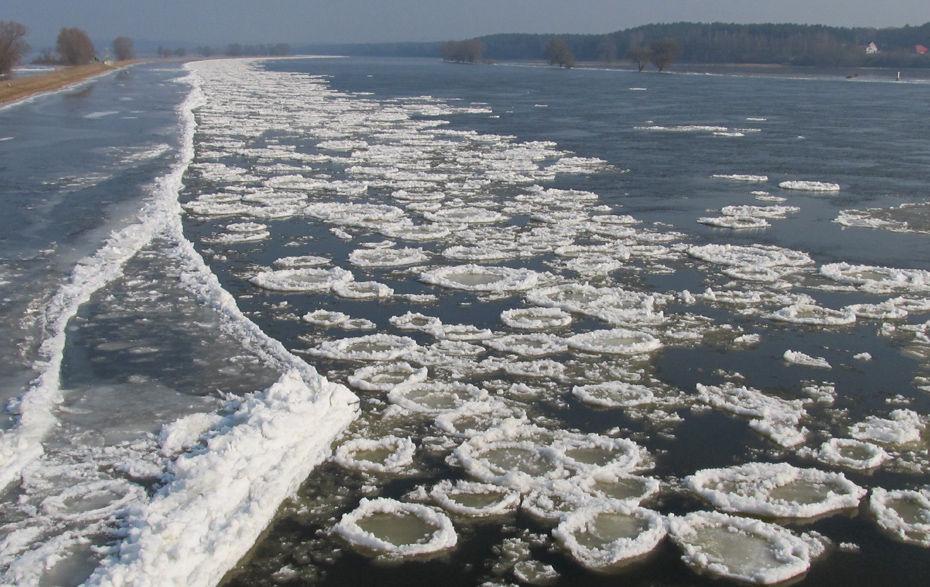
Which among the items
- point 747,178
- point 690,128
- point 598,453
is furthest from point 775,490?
point 690,128

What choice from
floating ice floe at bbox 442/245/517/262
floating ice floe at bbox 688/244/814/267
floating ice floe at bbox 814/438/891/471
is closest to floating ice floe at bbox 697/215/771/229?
floating ice floe at bbox 688/244/814/267

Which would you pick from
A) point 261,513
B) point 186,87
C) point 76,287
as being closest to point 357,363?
point 261,513

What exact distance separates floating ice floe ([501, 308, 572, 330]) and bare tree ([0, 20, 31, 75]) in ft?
155

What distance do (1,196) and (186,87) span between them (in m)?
30.0

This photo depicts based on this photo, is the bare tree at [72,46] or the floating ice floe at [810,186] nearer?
the floating ice floe at [810,186]

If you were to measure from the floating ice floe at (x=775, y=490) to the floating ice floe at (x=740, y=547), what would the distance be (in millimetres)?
115

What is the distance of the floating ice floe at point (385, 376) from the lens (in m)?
4.93

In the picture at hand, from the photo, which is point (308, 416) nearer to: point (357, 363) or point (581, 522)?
point (357, 363)

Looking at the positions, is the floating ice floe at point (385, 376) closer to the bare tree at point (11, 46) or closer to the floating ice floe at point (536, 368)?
the floating ice floe at point (536, 368)

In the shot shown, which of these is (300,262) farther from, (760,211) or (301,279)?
(760,211)

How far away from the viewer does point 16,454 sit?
3.98 m

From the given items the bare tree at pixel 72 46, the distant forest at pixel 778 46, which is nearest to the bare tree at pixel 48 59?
the bare tree at pixel 72 46

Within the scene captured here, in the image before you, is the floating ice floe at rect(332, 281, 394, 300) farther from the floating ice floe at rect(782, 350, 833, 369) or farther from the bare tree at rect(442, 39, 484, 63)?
the bare tree at rect(442, 39, 484, 63)

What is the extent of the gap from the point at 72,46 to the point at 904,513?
9009 cm
